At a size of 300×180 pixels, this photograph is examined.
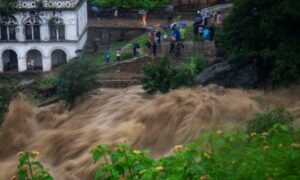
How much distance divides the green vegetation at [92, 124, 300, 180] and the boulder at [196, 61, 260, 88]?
1630cm

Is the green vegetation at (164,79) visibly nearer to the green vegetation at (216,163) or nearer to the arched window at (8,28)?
the arched window at (8,28)

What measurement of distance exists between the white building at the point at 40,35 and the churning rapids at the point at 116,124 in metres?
16.2

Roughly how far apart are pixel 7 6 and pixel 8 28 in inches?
57.0

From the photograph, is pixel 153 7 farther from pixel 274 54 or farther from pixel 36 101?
pixel 274 54

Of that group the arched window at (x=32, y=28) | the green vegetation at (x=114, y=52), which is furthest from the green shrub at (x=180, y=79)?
the arched window at (x=32, y=28)

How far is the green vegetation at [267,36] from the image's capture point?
2345 cm

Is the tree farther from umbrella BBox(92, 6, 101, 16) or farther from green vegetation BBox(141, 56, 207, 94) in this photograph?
green vegetation BBox(141, 56, 207, 94)

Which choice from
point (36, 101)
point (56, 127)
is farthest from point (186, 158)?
point (36, 101)

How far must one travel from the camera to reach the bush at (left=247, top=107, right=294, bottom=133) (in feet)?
48.5

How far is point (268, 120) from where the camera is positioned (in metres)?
15.2

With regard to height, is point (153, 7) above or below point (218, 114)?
above

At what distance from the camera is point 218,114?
1698 centimetres

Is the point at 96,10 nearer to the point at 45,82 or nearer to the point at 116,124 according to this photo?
the point at 45,82

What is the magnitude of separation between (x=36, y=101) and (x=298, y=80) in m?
12.2
